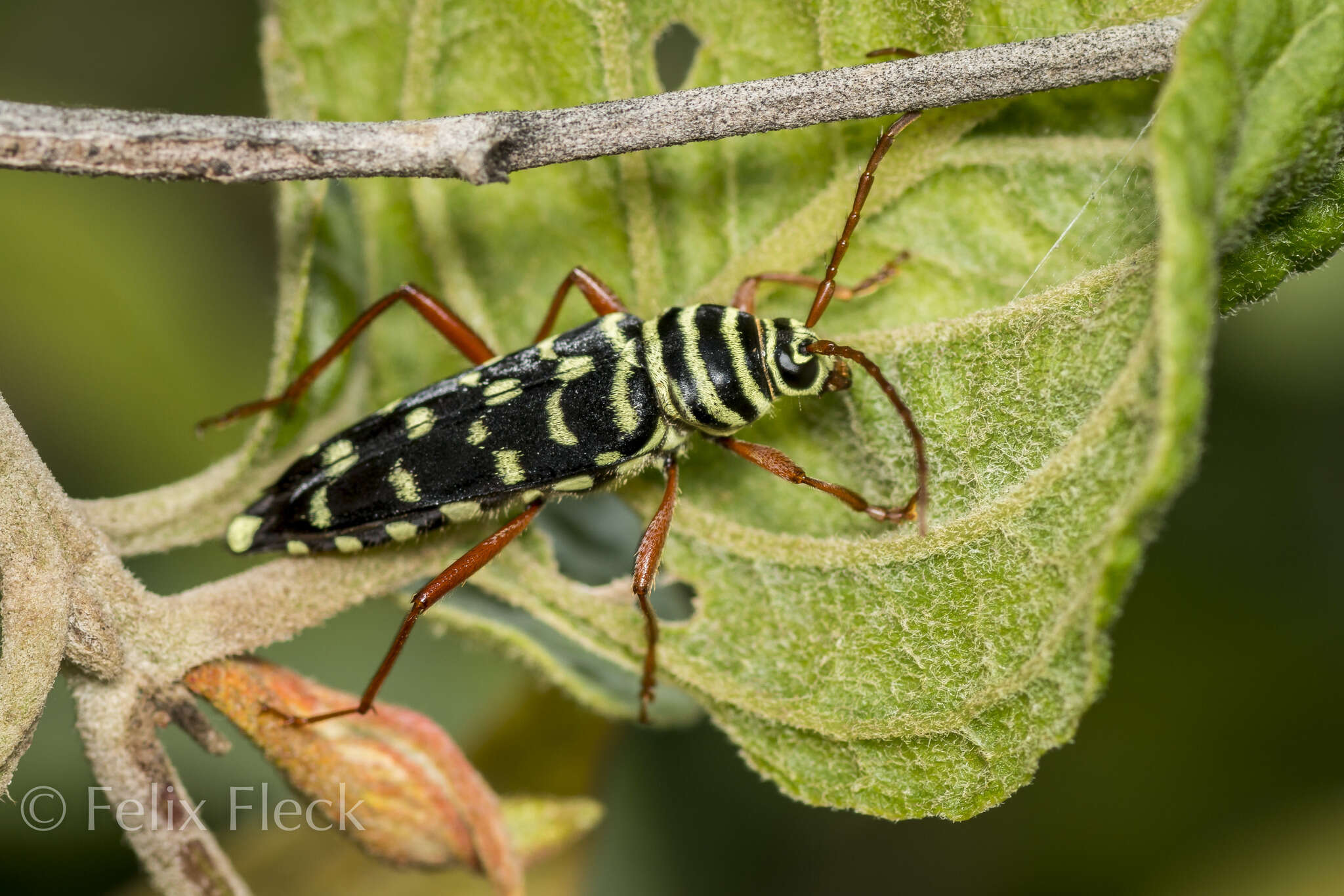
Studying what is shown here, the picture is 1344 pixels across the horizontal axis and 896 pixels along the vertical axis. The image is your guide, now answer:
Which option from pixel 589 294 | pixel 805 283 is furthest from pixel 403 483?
pixel 805 283

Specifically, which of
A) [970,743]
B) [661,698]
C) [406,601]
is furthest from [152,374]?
[970,743]

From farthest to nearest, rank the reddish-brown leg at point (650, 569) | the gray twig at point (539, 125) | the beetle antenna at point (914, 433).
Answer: the reddish-brown leg at point (650, 569) → the beetle antenna at point (914, 433) → the gray twig at point (539, 125)

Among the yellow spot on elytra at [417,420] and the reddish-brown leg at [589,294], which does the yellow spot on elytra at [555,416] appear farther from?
the yellow spot on elytra at [417,420]

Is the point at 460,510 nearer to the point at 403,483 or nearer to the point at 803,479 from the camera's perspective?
the point at 403,483

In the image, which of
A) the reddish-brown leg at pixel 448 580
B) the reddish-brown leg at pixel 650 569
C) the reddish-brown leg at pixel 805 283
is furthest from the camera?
the reddish-brown leg at pixel 448 580

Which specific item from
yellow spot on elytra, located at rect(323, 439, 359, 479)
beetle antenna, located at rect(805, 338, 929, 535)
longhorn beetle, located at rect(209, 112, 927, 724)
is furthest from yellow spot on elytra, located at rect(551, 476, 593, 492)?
beetle antenna, located at rect(805, 338, 929, 535)

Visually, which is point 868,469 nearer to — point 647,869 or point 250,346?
point 647,869

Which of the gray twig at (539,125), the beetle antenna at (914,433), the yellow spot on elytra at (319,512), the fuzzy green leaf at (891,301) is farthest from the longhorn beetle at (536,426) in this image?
the gray twig at (539,125)
